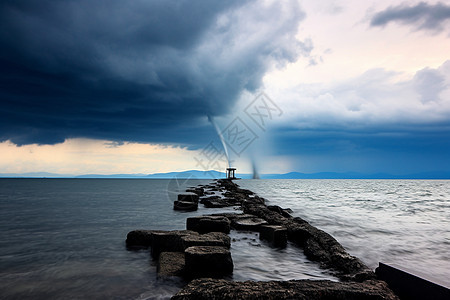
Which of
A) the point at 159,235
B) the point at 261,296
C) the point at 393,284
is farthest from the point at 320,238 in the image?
the point at 261,296

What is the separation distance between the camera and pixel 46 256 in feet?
20.1

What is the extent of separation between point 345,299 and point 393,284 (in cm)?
88

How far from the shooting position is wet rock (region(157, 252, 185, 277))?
14.3 feet

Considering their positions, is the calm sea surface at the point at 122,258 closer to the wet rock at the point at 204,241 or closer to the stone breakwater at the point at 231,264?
the stone breakwater at the point at 231,264

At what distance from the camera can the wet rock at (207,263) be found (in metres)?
4.16

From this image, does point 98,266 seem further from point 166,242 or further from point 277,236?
point 277,236

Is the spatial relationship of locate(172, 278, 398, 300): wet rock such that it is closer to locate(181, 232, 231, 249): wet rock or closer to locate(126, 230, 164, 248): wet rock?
locate(181, 232, 231, 249): wet rock

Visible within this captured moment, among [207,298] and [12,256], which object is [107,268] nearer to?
[12,256]

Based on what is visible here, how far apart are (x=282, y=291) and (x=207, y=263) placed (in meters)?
1.65

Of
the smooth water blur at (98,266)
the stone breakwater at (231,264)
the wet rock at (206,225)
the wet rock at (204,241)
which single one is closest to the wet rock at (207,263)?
the stone breakwater at (231,264)

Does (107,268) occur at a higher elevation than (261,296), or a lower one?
lower

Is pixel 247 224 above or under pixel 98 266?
above

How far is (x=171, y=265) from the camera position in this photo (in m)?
4.59

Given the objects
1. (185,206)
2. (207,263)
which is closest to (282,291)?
(207,263)
